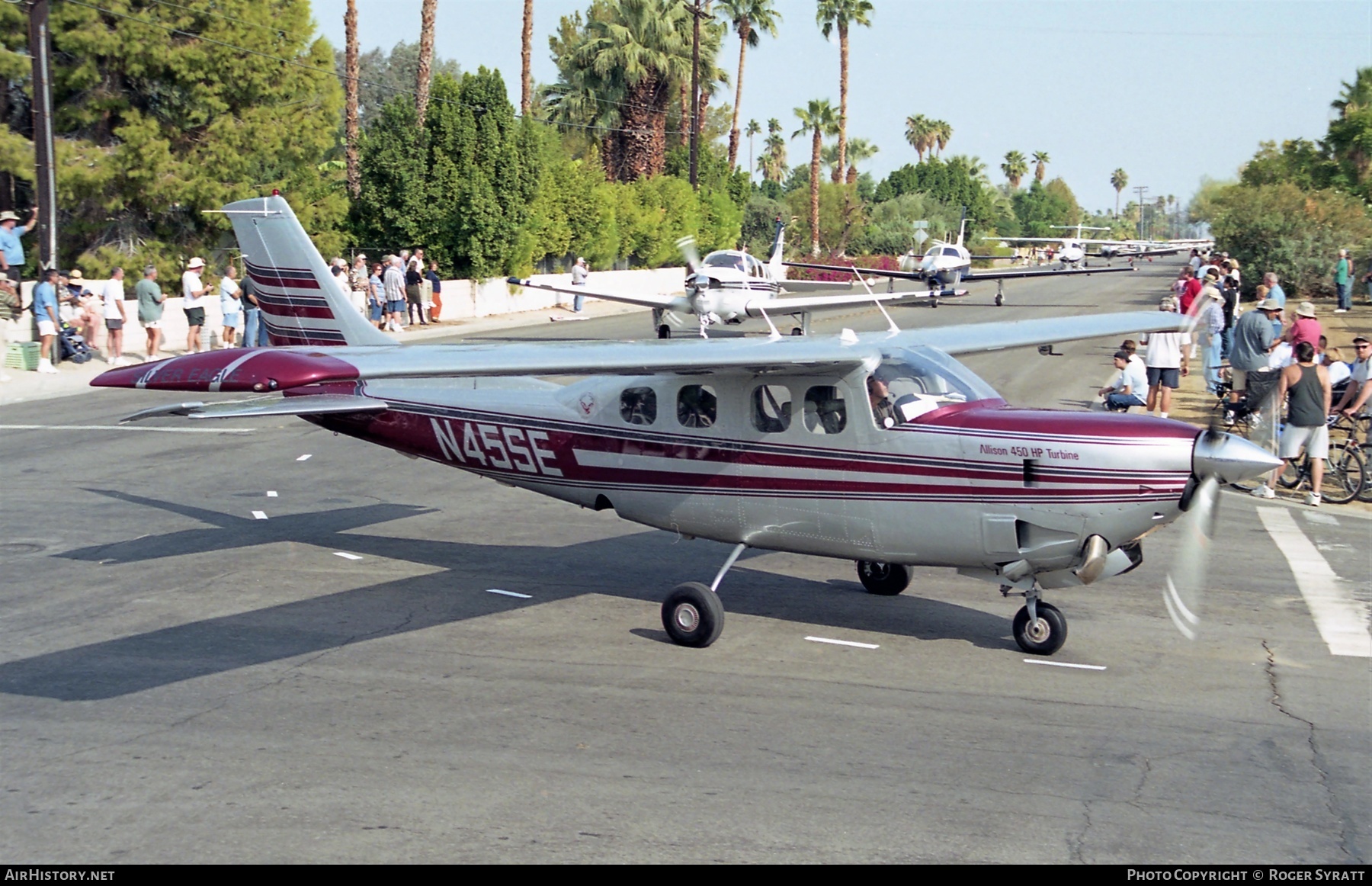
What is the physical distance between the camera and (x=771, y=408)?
974cm

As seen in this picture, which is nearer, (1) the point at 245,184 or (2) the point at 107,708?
(2) the point at 107,708

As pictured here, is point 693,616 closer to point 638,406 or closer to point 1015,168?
point 638,406

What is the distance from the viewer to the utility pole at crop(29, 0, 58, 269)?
Answer: 85.7 feet

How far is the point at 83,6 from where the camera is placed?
34.3 meters

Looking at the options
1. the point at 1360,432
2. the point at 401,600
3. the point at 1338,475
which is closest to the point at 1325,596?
the point at 1338,475

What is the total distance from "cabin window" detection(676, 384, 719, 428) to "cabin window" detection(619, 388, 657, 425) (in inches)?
9.8

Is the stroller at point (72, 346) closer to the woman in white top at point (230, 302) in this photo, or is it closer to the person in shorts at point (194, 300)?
the person in shorts at point (194, 300)

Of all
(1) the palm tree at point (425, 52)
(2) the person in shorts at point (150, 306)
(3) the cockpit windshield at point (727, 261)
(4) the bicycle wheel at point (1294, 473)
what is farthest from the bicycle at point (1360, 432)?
(1) the palm tree at point (425, 52)

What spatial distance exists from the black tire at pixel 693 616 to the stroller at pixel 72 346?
68.1 ft

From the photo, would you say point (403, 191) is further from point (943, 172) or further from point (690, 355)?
point (943, 172)

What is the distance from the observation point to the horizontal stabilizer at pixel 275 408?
8672 millimetres

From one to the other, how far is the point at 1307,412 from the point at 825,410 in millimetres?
8160

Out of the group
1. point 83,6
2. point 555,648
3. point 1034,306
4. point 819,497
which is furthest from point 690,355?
point 1034,306

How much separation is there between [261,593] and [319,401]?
1.80 metres
